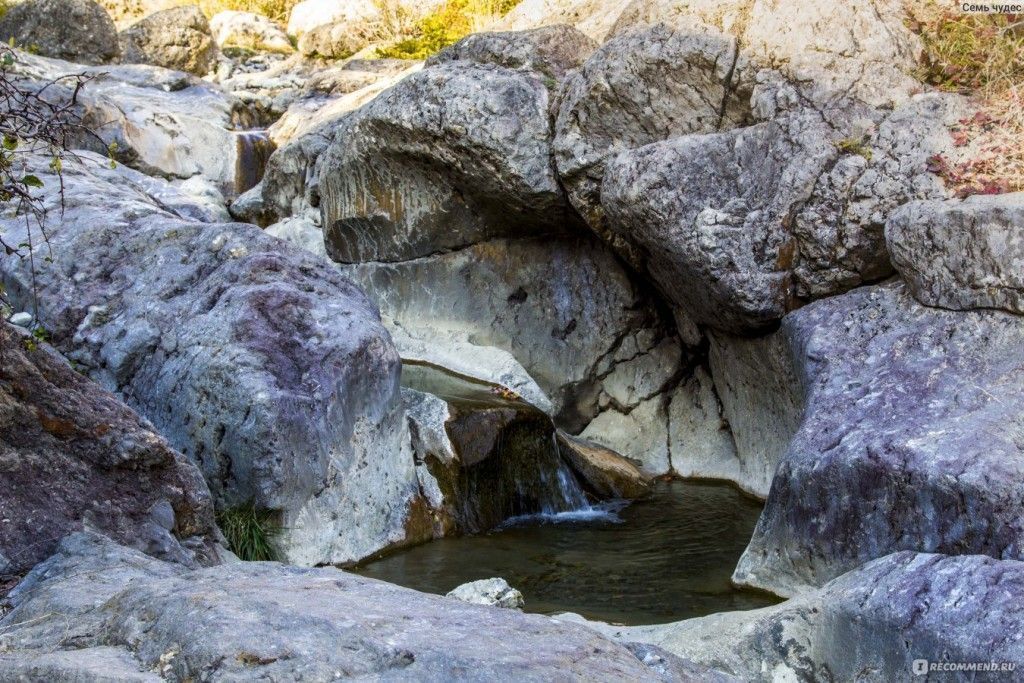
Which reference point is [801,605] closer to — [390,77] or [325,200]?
[325,200]

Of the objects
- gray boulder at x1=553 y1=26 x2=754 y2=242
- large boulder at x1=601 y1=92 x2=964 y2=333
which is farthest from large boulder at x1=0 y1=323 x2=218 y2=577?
gray boulder at x1=553 y1=26 x2=754 y2=242

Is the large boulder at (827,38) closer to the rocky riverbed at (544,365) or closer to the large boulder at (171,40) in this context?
the rocky riverbed at (544,365)

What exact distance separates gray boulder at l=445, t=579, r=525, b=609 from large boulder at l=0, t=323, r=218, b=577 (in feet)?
4.36

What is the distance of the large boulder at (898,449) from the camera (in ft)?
18.8

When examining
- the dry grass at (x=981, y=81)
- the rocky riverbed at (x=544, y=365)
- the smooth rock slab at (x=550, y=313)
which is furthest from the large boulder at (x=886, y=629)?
the smooth rock slab at (x=550, y=313)

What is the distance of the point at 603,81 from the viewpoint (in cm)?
907

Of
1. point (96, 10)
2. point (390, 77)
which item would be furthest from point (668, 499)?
point (96, 10)

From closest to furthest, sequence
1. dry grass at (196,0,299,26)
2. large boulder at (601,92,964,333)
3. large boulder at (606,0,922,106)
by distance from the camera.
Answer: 1. large boulder at (601,92,964,333)
2. large boulder at (606,0,922,106)
3. dry grass at (196,0,299,26)

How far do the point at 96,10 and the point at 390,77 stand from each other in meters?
5.81

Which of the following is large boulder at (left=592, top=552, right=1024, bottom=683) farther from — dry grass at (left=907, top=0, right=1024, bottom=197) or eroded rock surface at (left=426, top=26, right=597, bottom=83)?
eroded rock surface at (left=426, top=26, right=597, bottom=83)

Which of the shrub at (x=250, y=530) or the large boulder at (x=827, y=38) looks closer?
the shrub at (x=250, y=530)

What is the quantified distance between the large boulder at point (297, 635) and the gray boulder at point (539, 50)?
7265 mm

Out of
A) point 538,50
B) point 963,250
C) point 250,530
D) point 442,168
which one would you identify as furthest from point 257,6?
point 963,250

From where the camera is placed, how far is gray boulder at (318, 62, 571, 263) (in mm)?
9836
